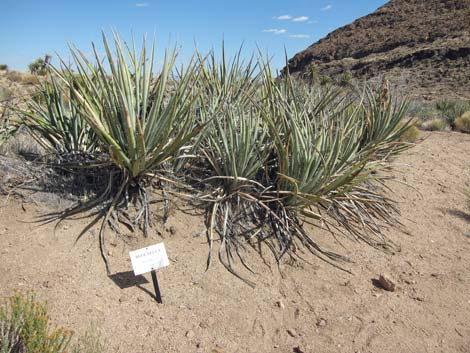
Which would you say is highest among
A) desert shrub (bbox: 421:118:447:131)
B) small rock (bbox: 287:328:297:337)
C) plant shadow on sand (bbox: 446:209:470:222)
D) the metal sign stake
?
the metal sign stake

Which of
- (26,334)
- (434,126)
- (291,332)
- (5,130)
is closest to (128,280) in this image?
(26,334)

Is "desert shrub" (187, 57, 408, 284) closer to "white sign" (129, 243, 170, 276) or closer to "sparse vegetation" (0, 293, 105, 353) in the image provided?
"white sign" (129, 243, 170, 276)

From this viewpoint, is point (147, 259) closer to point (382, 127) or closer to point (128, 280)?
point (128, 280)

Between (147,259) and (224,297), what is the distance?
0.71 meters

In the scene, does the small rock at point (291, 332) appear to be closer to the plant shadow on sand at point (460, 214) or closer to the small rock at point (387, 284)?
the small rock at point (387, 284)

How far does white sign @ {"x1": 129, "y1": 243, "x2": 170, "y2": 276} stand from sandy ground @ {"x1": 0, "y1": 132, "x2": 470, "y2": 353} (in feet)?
0.93

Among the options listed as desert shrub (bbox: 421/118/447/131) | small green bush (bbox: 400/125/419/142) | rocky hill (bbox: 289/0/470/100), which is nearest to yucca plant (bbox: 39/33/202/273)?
small green bush (bbox: 400/125/419/142)

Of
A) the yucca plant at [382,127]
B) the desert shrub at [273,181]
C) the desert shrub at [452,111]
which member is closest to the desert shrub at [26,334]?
the desert shrub at [273,181]

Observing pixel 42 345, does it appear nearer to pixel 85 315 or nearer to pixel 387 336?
pixel 85 315

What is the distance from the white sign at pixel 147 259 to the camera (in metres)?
2.93

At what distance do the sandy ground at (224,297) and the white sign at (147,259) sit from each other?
28 centimetres

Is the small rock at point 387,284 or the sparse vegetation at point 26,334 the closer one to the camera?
the sparse vegetation at point 26,334

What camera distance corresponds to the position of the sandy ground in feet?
9.46

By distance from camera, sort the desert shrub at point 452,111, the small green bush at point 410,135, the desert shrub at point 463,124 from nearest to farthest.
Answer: the small green bush at point 410,135 < the desert shrub at point 463,124 < the desert shrub at point 452,111
